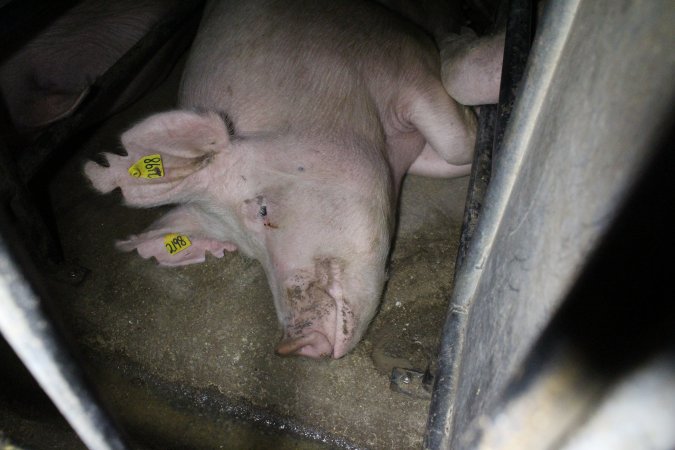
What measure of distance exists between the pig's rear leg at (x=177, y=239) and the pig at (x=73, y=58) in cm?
92

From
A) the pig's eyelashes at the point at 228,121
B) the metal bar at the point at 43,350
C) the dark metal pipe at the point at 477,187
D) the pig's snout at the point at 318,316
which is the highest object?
the metal bar at the point at 43,350

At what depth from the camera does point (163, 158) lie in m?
2.12

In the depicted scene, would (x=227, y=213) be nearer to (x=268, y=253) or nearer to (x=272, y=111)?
(x=268, y=253)

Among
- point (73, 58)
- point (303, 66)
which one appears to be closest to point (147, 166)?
point (303, 66)

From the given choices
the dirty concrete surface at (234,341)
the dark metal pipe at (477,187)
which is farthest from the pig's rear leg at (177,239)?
the dark metal pipe at (477,187)

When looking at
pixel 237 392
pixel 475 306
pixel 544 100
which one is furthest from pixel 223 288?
pixel 544 100

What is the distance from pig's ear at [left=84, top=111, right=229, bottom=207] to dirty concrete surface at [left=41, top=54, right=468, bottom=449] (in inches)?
28.3

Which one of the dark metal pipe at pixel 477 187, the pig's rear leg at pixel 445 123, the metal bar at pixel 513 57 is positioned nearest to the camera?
the dark metal pipe at pixel 477 187

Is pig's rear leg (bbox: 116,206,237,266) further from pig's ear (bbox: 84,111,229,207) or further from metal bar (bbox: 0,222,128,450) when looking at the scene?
metal bar (bbox: 0,222,128,450)

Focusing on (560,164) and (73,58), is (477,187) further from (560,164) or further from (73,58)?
(73,58)

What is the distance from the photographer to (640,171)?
409 millimetres

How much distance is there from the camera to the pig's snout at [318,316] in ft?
6.64

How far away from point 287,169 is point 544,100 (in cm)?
140

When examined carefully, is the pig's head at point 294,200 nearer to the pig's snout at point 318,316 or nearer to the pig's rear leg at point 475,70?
the pig's snout at point 318,316
